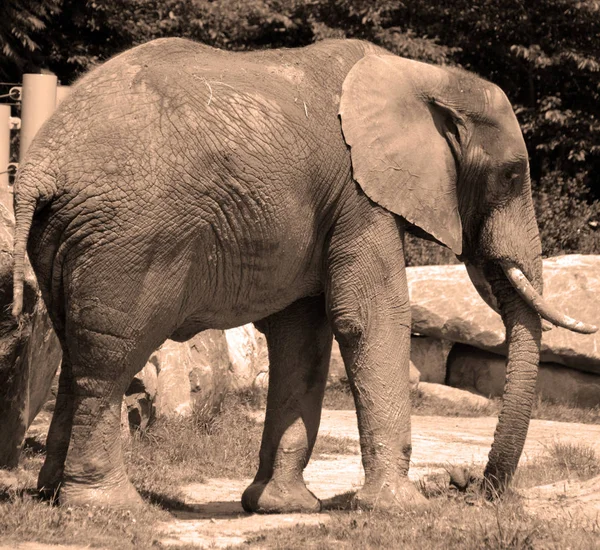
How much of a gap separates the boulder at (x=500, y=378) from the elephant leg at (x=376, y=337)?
7020mm

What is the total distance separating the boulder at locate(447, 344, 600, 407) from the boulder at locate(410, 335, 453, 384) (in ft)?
0.45

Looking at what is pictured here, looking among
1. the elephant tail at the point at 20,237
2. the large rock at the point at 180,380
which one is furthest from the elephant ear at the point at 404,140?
the large rock at the point at 180,380

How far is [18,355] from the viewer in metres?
7.83

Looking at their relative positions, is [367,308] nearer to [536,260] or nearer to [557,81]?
[536,260]

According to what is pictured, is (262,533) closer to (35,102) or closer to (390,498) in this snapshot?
(390,498)

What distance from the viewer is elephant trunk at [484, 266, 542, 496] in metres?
7.77

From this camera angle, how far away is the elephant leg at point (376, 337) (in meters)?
7.34

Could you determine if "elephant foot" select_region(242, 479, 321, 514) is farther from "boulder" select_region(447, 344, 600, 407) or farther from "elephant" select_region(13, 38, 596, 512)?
"boulder" select_region(447, 344, 600, 407)

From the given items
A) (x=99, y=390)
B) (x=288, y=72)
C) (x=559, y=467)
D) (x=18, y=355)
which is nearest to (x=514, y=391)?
(x=559, y=467)

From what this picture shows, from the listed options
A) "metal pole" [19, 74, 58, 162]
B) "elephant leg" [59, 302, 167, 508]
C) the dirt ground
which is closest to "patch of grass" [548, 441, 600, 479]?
the dirt ground

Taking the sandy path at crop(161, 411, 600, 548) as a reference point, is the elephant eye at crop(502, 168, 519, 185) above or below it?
above

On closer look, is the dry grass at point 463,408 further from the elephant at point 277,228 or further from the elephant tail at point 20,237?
the elephant tail at point 20,237

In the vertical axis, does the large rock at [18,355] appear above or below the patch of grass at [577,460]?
above

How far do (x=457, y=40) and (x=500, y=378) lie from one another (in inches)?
282
